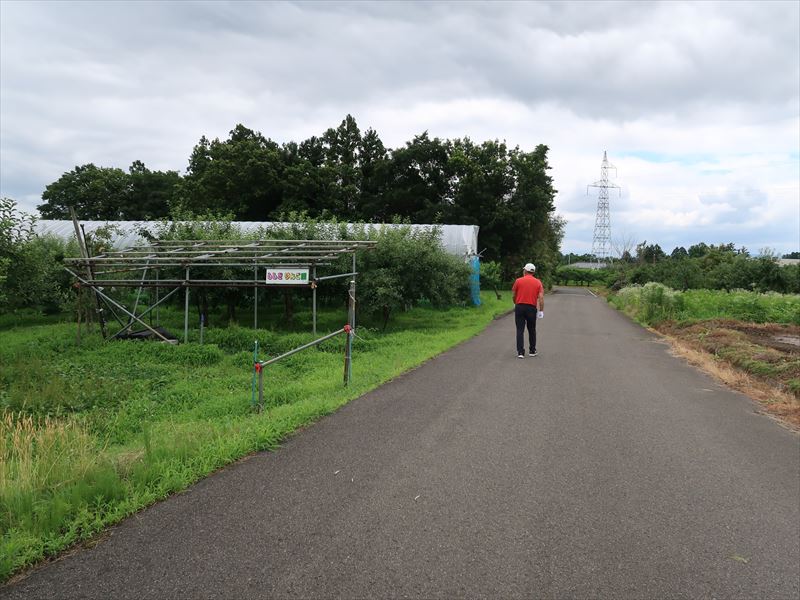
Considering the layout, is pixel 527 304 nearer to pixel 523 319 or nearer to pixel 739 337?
pixel 523 319

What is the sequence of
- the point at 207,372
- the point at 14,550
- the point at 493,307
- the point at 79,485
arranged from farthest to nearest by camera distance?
the point at 493,307 < the point at 207,372 < the point at 79,485 < the point at 14,550

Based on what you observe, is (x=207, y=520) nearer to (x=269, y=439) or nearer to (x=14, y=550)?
(x=14, y=550)

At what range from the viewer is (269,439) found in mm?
5848

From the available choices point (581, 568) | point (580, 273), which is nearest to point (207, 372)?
point (581, 568)

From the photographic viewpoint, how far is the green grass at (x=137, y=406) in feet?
13.5

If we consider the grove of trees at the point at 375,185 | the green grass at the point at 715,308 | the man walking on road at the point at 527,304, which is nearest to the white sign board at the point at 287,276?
the man walking on road at the point at 527,304

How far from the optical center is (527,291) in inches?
480

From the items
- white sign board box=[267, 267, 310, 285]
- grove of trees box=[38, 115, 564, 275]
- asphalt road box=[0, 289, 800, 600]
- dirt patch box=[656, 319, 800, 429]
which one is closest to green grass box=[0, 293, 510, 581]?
asphalt road box=[0, 289, 800, 600]

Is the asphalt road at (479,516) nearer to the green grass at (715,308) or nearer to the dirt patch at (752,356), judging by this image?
the dirt patch at (752,356)

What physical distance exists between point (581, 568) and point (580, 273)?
89.7 m

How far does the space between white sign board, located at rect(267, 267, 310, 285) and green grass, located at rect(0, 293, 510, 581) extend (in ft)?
5.34

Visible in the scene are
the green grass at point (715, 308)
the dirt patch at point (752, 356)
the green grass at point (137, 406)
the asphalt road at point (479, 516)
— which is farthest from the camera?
the green grass at point (715, 308)

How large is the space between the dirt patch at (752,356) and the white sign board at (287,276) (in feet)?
28.1

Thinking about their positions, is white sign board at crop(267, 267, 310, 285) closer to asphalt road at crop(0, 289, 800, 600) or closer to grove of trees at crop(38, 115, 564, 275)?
asphalt road at crop(0, 289, 800, 600)
